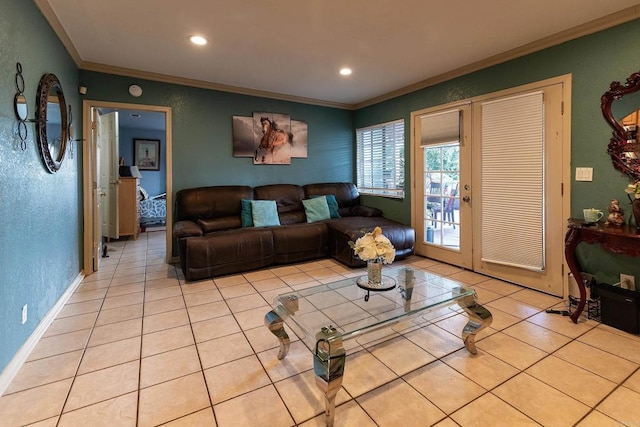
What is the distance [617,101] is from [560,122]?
0.38 metres

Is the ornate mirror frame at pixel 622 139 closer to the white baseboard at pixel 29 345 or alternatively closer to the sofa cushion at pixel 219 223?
the sofa cushion at pixel 219 223

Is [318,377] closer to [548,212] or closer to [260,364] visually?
[260,364]

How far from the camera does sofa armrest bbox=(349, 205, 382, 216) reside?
16.1 ft

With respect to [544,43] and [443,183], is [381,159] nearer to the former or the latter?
[443,183]

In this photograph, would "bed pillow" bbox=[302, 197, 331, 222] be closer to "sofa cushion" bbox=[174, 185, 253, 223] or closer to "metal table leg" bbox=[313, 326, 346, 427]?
"sofa cushion" bbox=[174, 185, 253, 223]

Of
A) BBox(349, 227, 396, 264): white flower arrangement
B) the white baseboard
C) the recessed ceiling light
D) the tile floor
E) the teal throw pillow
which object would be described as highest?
the recessed ceiling light

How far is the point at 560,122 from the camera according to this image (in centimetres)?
282

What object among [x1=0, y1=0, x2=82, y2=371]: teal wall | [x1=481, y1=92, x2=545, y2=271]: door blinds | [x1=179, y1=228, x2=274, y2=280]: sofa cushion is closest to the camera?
[x1=0, y1=0, x2=82, y2=371]: teal wall

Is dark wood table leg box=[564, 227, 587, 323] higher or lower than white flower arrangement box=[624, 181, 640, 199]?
lower

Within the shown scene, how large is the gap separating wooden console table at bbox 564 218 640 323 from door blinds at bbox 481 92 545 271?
51 centimetres

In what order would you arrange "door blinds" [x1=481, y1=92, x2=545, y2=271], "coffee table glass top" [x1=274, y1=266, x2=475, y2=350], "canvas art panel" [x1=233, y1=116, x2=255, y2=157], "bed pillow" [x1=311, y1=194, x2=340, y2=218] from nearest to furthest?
"coffee table glass top" [x1=274, y1=266, x2=475, y2=350]
"door blinds" [x1=481, y1=92, x2=545, y2=271]
"canvas art panel" [x1=233, y1=116, x2=255, y2=157]
"bed pillow" [x1=311, y1=194, x2=340, y2=218]

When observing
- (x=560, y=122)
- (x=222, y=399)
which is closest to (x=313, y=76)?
(x=560, y=122)

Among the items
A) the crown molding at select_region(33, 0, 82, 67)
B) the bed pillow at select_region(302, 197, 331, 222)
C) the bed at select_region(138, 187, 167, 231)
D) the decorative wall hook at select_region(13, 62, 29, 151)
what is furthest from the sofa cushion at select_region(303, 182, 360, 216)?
the bed at select_region(138, 187, 167, 231)

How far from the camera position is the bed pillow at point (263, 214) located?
4.17m
